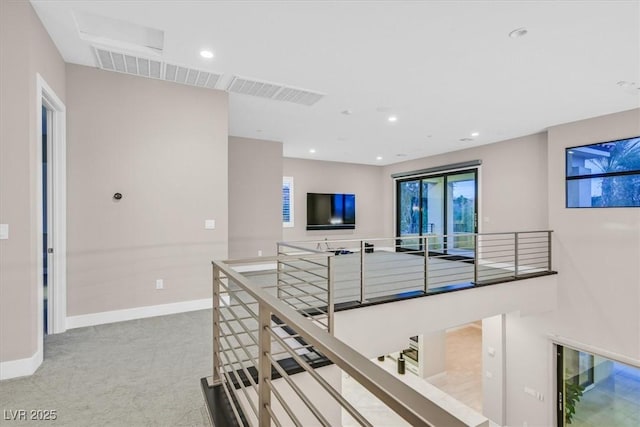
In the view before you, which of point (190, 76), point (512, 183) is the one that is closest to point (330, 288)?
point (190, 76)

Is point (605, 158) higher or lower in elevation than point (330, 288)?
higher

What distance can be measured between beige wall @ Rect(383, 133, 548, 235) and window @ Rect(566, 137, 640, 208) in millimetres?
642

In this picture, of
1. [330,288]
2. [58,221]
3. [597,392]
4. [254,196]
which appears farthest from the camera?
[254,196]

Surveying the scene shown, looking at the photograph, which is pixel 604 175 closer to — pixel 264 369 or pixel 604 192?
pixel 604 192

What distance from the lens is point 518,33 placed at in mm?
2709

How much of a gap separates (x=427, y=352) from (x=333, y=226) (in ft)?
13.3

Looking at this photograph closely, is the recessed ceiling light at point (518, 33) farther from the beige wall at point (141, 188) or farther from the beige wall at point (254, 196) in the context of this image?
the beige wall at point (254, 196)

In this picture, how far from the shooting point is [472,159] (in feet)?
23.8

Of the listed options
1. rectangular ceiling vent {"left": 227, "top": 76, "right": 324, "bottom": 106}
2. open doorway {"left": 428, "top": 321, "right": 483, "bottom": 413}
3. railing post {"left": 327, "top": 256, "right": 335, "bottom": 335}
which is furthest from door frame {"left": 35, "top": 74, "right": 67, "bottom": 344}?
open doorway {"left": 428, "top": 321, "right": 483, "bottom": 413}

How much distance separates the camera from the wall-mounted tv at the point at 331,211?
8.51 m

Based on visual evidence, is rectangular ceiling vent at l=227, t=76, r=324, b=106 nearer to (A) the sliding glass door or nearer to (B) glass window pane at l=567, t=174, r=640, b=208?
(A) the sliding glass door

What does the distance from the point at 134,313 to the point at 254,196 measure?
Result: 3.51 metres

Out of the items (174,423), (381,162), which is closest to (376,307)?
(174,423)

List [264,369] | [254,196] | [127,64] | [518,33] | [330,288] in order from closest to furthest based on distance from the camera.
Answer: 1. [264,369]
2. [518,33]
3. [330,288]
4. [127,64]
5. [254,196]
